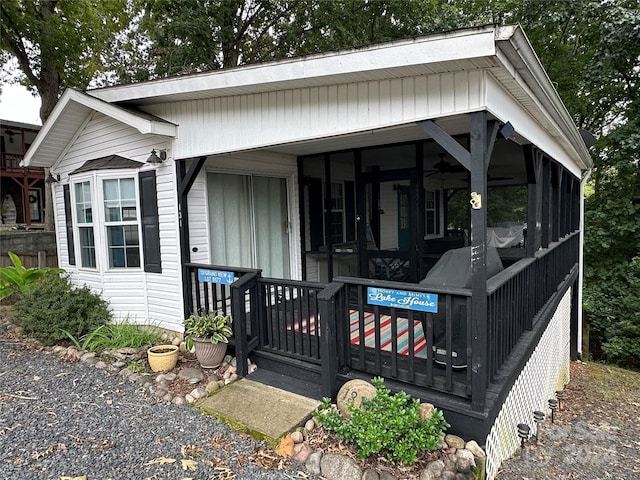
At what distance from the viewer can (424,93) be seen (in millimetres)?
2902

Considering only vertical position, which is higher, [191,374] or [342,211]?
[342,211]

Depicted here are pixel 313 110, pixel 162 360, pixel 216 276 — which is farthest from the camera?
pixel 216 276

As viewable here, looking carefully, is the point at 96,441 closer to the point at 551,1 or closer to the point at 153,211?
the point at 153,211

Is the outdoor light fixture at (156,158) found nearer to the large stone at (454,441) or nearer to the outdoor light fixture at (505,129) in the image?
the outdoor light fixture at (505,129)

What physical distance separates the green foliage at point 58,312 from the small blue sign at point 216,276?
1755 millimetres

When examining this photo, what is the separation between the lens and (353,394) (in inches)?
123

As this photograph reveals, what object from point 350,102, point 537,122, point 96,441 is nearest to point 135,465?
point 96,441

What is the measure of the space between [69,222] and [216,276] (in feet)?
9.83

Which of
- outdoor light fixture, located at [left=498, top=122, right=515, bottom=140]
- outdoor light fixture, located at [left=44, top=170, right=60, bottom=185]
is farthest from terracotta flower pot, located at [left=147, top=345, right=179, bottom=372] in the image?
outdoor light fixture, located at [left=498, top=122, right=515, bottom=140]

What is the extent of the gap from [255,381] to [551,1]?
11.7m

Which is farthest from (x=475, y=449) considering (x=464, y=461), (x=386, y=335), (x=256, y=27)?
(x=256, y=27)

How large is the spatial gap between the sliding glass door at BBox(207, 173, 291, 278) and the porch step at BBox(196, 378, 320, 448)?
6.84ft

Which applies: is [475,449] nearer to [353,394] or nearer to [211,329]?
[353,394]

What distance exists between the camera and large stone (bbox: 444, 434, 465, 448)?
275cm
